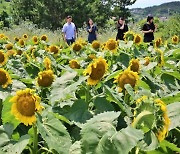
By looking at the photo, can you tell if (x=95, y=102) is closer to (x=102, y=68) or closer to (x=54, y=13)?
(x=102, y=68)

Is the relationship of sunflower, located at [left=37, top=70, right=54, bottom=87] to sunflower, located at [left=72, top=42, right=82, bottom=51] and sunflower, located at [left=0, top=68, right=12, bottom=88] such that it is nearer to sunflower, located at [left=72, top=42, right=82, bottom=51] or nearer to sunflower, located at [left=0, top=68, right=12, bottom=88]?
sunflower, located at [left=0, top=68, right=12, bottom=88]

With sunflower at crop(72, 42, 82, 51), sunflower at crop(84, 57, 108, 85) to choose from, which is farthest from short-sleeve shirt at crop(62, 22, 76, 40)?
sunflower at crop(84, 57, 108, 85)

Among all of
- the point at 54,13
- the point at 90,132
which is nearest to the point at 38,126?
the point at 90,132

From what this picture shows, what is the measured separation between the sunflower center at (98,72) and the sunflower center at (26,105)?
41 centimetres

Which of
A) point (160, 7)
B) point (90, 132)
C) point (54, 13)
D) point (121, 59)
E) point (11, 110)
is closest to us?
point (90, 132)

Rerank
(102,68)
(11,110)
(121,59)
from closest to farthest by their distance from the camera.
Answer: (11,110) < (102,68) < (121,59)

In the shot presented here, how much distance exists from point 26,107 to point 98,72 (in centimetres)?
46

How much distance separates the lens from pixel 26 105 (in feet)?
5.05

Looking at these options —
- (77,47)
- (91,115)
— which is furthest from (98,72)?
(77,47)

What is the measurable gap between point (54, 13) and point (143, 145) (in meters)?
33.3

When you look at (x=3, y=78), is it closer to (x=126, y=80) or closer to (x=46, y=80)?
(x=46, y=80)

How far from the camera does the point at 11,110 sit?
61.6 inches

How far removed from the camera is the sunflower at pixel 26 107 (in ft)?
4.97

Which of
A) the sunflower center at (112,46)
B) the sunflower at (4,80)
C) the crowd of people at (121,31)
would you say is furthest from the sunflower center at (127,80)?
the crowd of people at (121,31)
